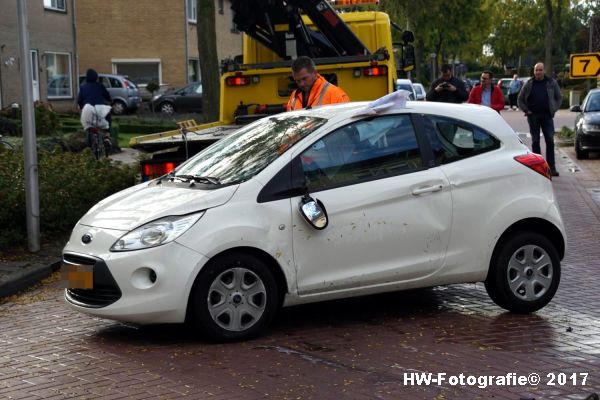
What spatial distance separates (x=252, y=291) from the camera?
631 centimetres

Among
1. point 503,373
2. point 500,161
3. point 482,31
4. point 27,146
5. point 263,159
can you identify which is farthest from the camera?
point 482,31

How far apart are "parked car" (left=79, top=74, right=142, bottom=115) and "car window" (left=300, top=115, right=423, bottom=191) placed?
30787mm

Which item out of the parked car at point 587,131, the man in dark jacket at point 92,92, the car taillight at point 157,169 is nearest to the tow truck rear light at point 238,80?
the car taillight at point 157,169

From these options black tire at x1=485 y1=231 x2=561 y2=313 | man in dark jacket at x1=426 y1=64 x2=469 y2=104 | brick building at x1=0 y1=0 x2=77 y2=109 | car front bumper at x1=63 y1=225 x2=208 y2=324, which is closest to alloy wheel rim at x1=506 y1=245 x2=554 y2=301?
black tire at x1=485 y1=231 x2=561 y2=313

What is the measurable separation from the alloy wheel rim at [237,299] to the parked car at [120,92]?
31.3 m

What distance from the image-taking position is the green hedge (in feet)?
31.8

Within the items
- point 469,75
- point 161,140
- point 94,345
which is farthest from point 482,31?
point 94,345

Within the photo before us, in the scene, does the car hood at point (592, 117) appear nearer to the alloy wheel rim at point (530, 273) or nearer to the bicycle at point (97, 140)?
the bicycle at point (97, 140)

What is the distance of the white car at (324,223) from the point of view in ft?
20.3

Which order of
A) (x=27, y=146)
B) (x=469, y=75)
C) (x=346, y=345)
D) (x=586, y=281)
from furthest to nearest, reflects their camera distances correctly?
(x=469, y=75), (x=27, y=146), (x=586, y=281), (x=346, y=345)

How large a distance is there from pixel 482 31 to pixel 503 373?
54012mm

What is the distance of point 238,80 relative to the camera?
12.2 m

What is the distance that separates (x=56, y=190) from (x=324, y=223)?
481 centimetres

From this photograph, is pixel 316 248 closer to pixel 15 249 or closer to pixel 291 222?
pixel 291 222
